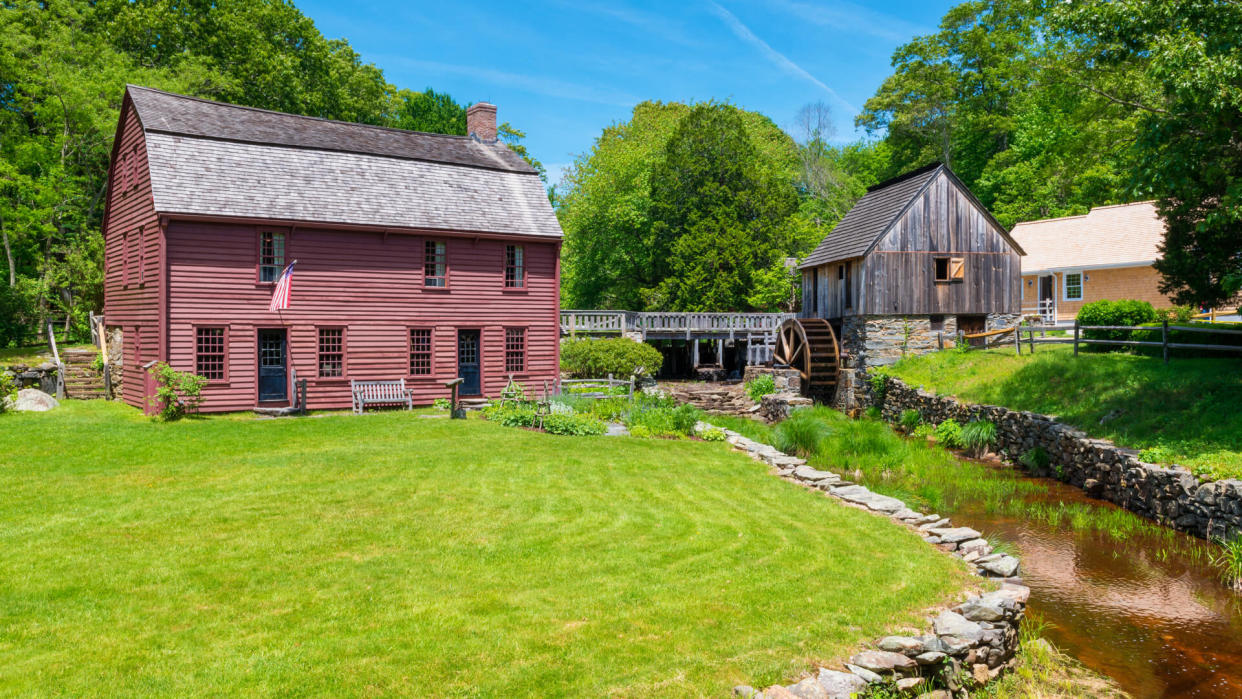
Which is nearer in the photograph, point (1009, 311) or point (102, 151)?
point (1009, 311)

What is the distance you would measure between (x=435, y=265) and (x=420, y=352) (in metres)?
2.70

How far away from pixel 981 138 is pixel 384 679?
5180cm

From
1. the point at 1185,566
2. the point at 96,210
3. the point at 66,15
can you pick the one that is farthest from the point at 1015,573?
the point at 66,15

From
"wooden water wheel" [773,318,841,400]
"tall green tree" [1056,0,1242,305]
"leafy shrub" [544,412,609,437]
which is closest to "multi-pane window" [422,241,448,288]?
"leafy shrub" [544,412,609,437]

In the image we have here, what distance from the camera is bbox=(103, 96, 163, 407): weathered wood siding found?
20.6 meters

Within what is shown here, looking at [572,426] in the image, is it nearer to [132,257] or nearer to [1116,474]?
[1116,474]

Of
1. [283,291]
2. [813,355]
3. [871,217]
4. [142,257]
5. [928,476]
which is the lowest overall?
[928,476]

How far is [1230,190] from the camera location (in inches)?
513

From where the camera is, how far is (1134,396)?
16625 mm

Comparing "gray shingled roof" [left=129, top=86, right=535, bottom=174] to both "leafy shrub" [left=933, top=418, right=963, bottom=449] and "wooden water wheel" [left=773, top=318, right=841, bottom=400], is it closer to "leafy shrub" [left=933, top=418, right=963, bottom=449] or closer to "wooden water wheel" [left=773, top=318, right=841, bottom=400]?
"wooden water wheel" [left=773, top=318, right=841, bottom=400]

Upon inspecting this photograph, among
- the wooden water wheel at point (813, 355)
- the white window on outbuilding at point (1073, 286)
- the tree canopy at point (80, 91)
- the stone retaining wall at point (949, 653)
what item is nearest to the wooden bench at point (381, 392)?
the tree canopy at point (80, 91)

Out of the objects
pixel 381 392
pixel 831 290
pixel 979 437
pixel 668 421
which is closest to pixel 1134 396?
pixel 979 437

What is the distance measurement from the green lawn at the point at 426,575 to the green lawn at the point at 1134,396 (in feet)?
22.8

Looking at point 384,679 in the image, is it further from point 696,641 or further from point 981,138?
point 981,138
